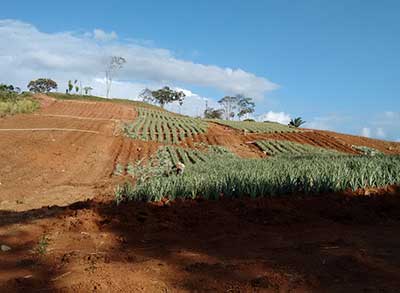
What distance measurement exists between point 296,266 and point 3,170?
12.1m

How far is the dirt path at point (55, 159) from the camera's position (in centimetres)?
1037

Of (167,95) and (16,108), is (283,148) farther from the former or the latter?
(167,95)

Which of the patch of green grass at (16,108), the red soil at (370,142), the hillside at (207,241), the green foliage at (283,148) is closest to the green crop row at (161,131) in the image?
the green foliage at (283,148)

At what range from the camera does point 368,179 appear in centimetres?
686

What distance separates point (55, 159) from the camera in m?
15.7

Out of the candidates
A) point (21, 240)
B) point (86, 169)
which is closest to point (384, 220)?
point (21, 240)

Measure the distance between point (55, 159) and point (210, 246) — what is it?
12.4 m

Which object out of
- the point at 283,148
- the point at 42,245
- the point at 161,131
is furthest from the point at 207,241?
the point at 161,131

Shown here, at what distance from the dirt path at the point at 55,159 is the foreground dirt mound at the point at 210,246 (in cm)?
403

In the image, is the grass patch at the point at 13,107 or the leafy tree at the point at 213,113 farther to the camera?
the leafy tree at the point at 213,113

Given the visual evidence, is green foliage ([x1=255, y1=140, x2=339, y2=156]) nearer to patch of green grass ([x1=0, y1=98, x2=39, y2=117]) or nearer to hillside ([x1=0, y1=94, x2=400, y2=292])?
hillside ([x1=0, y1=94, x2=400, y2=292])

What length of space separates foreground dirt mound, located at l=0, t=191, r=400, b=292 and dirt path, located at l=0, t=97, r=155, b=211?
4.03 meters

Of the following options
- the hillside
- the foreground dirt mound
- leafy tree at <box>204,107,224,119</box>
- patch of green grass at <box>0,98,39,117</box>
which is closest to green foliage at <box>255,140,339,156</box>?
the hillside

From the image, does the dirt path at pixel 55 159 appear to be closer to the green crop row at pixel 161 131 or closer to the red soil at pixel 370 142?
the green crop row at pixel 161 131
